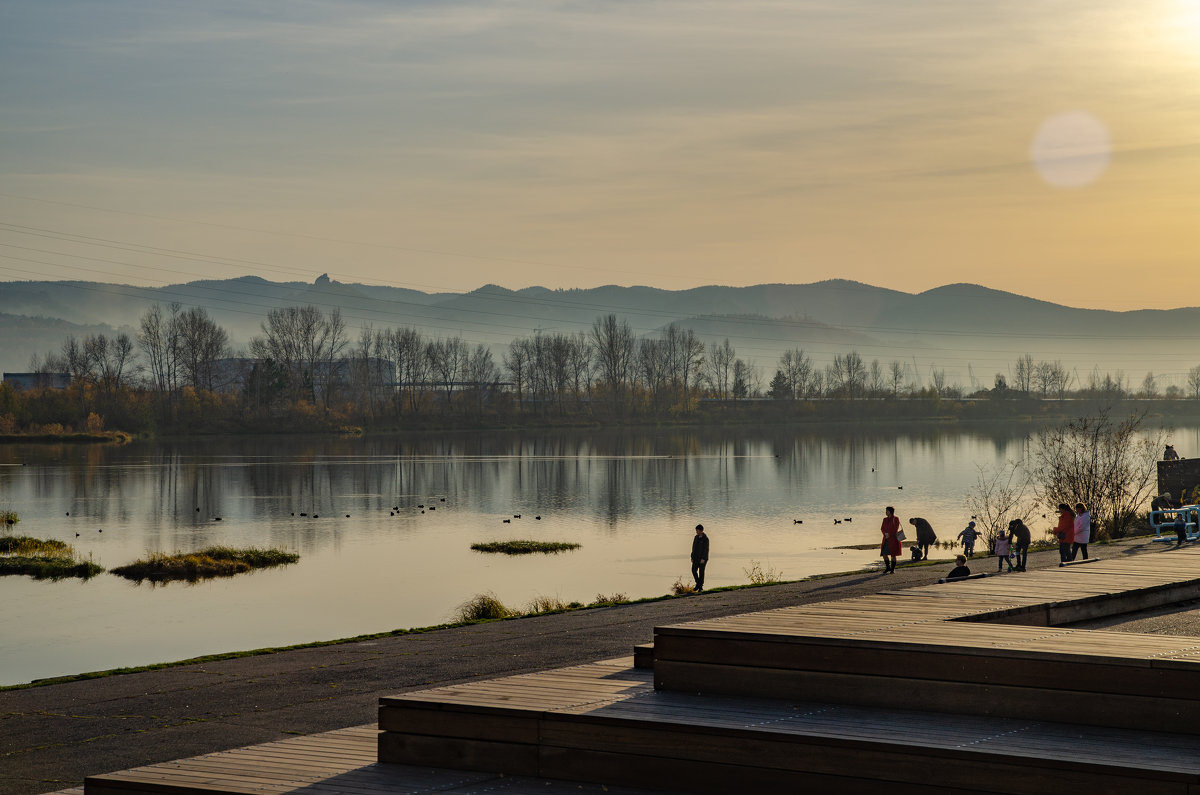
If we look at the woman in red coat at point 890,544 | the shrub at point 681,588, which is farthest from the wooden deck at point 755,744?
the woman in red coat at point 890,544

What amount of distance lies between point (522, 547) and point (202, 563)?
35.1 feet

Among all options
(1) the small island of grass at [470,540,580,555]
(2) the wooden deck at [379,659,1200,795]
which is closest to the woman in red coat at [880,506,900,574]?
(1) the small island of grass at [470,540,580,555]

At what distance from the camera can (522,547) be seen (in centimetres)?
4169

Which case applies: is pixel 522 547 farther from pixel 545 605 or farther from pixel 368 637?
pixel 368 637

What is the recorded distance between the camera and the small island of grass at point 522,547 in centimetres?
4114

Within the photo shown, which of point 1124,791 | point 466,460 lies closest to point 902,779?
point 1124,791

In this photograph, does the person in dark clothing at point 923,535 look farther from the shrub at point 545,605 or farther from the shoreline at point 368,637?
the shrub at point 545,605

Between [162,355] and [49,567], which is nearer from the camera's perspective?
[49,567]

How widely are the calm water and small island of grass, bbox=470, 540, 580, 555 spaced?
0.86m

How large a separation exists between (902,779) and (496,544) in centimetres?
3588

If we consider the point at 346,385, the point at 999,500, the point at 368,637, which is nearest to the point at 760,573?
the point at 368,637

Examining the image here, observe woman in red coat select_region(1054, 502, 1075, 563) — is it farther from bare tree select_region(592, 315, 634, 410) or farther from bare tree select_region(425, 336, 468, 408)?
bare tree select_region(425, 336, 468, 408)

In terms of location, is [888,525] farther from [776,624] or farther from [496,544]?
[776,624]

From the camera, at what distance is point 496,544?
42.5 metres
